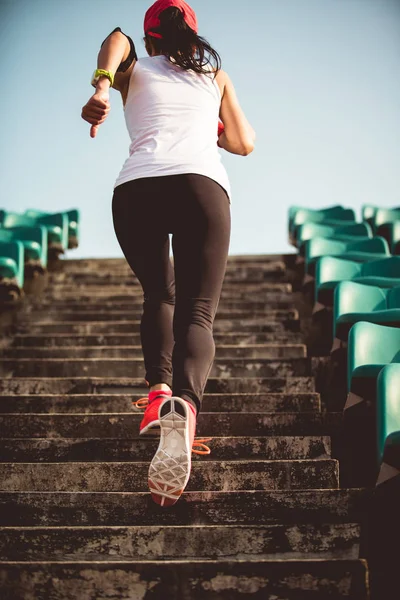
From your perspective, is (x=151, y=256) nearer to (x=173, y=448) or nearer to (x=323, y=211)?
(x=173, y=448)

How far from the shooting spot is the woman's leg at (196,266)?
7.44 ft

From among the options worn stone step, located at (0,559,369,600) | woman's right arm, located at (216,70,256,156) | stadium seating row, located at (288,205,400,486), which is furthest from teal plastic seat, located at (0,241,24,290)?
worn stone step, located at (0,559,369,600)

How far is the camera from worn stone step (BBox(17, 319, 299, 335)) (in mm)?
5309

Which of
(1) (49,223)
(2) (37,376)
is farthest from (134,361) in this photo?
(1) (49,223)

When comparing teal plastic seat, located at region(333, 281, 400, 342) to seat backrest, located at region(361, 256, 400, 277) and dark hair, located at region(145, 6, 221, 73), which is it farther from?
dark hair, located at region(145, 6, 221, 73)

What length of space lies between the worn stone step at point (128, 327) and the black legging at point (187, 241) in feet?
9.51

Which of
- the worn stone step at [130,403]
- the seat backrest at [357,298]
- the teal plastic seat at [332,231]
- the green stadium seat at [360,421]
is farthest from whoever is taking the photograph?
the teal plastic seat at [332,231]

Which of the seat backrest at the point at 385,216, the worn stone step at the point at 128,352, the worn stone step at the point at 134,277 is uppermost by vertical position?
the seat backrest at the point at 385,216

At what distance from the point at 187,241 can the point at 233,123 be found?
537 millimetres

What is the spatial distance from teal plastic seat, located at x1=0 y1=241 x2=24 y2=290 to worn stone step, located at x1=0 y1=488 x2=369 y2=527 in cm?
365

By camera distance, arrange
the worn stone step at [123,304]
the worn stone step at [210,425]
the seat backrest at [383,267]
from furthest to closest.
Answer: the worn stone step at [123,304]
the seat backrest at [383,267]
the worn stone step at [210,425]

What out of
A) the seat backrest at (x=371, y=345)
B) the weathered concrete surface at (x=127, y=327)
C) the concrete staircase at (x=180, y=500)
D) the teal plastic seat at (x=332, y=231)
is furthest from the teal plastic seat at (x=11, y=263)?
the seat backrest at (x=371, y=345)

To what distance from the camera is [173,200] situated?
231 centimetres

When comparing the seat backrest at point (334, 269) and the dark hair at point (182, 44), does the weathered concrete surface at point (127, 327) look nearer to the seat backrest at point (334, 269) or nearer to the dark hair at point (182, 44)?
the seat backrest at point (334, 269)
